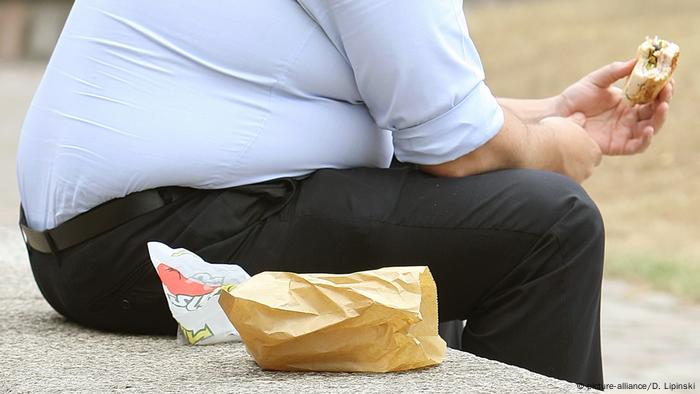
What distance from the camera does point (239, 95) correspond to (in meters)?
2.12

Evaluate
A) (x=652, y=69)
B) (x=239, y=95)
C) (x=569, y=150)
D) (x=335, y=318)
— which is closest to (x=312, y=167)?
(x=239, y=95)

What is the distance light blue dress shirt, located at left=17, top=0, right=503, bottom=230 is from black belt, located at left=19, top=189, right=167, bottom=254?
0.02m

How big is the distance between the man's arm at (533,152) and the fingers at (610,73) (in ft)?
0.75

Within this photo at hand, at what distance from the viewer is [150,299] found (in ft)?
7.26

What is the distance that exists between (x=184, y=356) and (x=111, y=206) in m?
0.29

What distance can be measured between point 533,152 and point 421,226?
305mm

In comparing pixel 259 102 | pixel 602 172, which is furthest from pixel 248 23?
pixel 602 172

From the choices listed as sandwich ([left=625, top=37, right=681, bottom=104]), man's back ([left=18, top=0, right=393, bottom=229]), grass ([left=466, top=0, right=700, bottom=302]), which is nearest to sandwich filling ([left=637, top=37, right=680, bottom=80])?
sandwich ([left=625, top=37, right=681, bottom=104])

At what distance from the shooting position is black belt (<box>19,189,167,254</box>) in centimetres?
215

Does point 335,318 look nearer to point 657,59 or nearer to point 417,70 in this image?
point 417,70

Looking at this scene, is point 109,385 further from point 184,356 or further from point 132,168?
point 132,168

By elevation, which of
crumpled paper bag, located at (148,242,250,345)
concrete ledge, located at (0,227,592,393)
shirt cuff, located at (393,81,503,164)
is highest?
shirt cuff, located at (393,81,503,164)

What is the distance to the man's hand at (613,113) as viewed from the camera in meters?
2.65

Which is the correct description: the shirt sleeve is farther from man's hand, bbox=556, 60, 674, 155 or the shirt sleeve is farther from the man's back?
man's hand, bbox=556, 60, 674, 155
